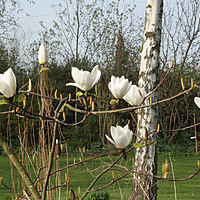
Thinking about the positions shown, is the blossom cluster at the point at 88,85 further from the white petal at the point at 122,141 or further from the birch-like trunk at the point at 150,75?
the birch-like trunk at the point at 150,75

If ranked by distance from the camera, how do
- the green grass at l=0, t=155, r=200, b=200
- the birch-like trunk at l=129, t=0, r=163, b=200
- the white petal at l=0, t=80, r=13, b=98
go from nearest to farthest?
the white petal at l=0, t=80, r=13, b=98 < the birch-like trunk at l=129, t=0, r=163, b=200 < the green grass at l=0, t=155, r=200, b=200

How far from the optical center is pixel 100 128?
812 cm

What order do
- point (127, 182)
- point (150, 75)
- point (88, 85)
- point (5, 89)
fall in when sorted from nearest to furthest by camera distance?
point (5, 89) < point (88, 85) < point (150, 75) < point (127, 182)

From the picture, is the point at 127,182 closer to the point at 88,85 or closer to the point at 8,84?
the point at 88,85

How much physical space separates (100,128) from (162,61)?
229 centimetres

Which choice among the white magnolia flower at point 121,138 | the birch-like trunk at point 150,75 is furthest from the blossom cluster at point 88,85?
the birch-like trunk at point 150,75

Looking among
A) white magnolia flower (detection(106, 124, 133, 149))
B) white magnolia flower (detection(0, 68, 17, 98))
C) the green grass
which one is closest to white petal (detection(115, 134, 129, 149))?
white magnolia flower (detection(106, 124, 133, 149))

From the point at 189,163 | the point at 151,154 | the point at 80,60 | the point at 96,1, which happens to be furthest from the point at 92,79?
the point at 96,1

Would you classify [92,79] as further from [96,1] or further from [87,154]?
[96,1]

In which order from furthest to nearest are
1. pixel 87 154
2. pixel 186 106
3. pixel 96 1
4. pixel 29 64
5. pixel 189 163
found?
pixel 29 64
pixel 96 1
pixel 186 106
pixel 87 154
pixel 189 163

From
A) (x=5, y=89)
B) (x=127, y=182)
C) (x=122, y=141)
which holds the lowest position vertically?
(x=127, y=182)

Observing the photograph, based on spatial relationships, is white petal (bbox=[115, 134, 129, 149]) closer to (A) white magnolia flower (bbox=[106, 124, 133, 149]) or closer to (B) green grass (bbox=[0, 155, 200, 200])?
(A) white magnolia flower (bbox=[106, 124, 133, 149])

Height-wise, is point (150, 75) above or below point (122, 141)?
above

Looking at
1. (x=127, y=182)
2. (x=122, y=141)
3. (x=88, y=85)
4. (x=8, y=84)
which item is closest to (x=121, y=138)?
(x=122, y=141)
